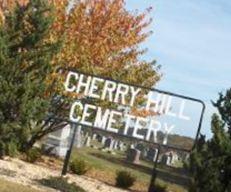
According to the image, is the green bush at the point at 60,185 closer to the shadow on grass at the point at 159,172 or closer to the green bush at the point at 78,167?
the green bush at the point at 78,167

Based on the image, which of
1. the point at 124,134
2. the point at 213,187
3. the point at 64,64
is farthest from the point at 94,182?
the point at 213,187

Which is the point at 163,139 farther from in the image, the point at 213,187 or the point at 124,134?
the point at 213,187

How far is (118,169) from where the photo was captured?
120 feet

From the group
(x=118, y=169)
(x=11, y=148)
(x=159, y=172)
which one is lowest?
(x=159, y=172)

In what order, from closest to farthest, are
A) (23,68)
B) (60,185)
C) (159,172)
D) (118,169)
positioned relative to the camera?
(60,185) → (23,68) → (118,169) → (159,172)

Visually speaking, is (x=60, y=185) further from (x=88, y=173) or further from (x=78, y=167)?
(x=88, y=173)

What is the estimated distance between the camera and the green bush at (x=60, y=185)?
72.0 feet

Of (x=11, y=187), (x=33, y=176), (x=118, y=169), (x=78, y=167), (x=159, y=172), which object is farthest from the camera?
(x=159, y=172)

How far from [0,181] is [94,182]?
8095mm

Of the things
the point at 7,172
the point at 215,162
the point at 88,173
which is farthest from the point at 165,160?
the point at 215,162

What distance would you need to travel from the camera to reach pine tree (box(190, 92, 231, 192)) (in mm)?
17500

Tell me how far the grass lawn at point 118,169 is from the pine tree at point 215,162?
10626 mm

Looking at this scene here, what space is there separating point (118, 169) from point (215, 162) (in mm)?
19255

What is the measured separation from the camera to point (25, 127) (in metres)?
25.4
